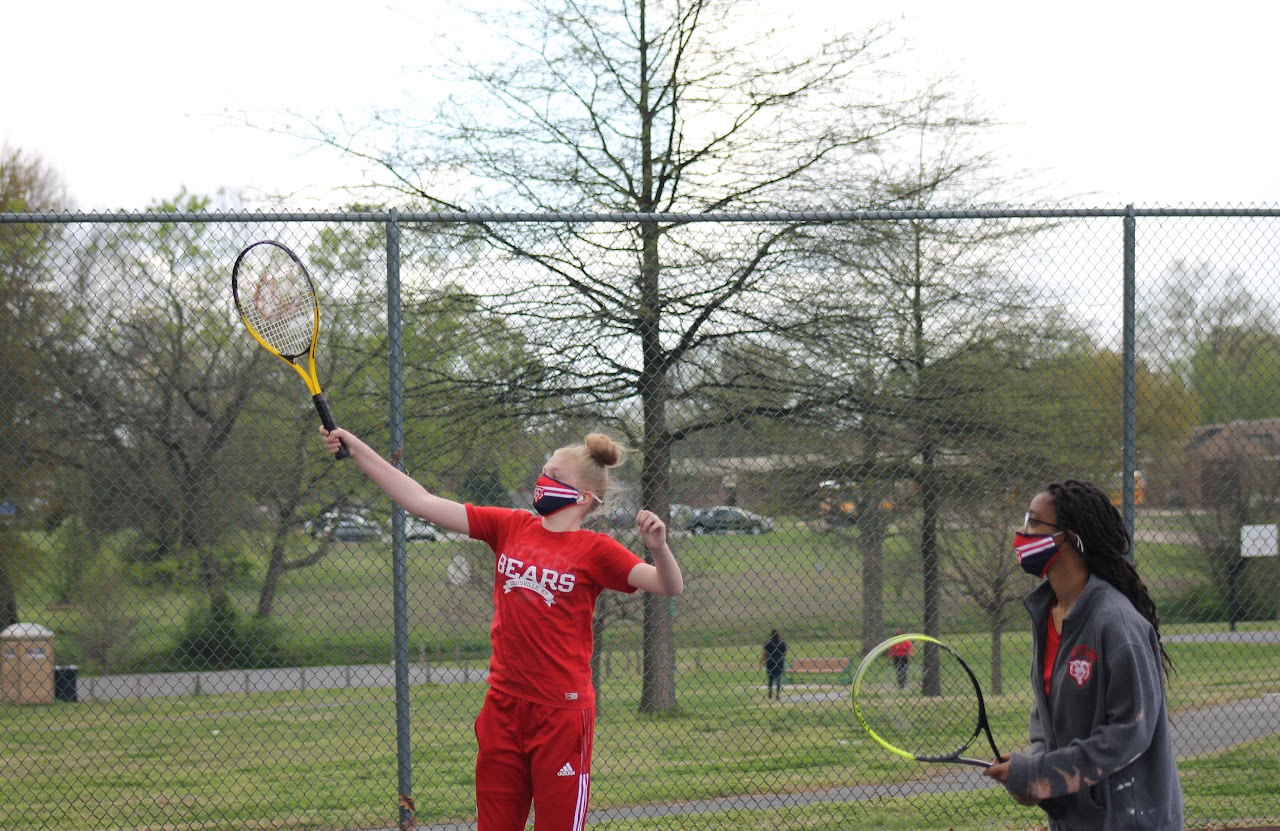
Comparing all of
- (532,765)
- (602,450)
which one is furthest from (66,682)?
(602,450)

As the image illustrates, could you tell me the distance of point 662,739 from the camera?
8484 mm

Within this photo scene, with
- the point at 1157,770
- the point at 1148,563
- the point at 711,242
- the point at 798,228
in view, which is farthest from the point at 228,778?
the point at 1157,770

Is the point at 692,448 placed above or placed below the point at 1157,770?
above

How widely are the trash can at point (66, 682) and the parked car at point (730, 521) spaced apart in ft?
35.0

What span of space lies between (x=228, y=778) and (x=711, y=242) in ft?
20.9

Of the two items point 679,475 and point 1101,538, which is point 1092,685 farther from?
point 679,475

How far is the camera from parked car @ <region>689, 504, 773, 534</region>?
7.72m

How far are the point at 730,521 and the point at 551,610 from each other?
3.74m

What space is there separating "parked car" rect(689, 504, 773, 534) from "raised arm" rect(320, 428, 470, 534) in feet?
11.7

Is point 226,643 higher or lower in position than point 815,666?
lower

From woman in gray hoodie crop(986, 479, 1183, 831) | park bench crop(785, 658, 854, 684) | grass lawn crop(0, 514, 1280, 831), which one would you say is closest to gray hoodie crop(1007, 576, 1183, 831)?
woman in gray hoodie crop(986, 479, 1183, 831)

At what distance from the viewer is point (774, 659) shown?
850cm

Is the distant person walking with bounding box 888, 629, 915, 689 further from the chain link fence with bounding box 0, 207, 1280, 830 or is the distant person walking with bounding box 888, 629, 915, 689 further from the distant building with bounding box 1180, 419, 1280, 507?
the distant building with bounding box 1180, 419, 1280, 507

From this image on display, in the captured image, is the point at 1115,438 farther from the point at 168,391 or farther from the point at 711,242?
the point at 168,391
